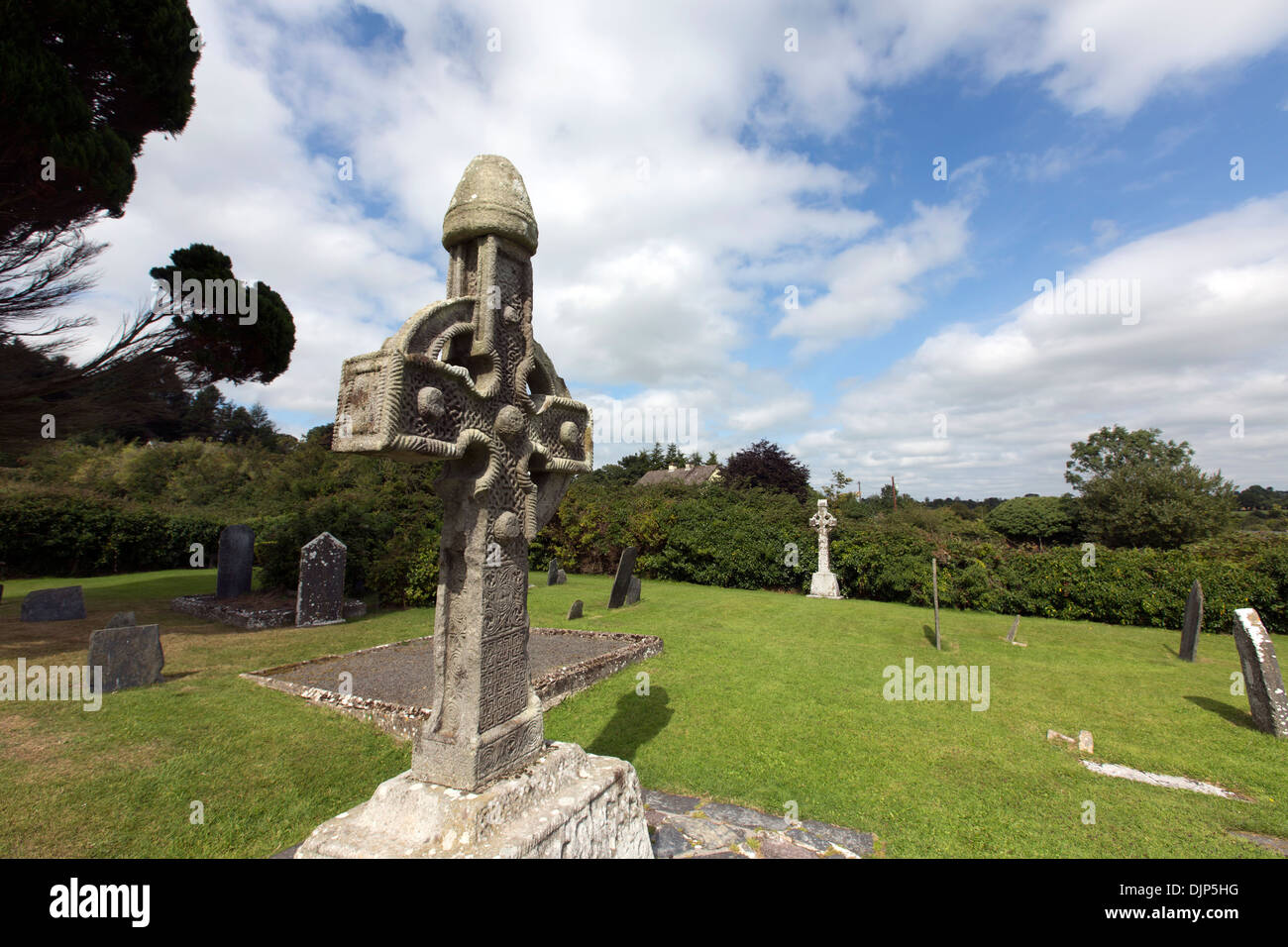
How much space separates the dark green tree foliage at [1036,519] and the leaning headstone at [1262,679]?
2961 centimetres

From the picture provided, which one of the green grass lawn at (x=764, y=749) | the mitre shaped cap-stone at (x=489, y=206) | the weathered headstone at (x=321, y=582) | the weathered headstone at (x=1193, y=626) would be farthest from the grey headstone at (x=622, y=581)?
the mitre shaped cap-stone at (x=489, y=206)

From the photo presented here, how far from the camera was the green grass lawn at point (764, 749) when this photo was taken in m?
3.85

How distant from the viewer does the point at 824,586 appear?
15.3m

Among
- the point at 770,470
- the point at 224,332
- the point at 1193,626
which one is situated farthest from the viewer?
the point at 770,470

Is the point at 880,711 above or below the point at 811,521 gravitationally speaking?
below

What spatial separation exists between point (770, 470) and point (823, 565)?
668 inches

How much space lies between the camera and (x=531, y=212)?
3068 mm

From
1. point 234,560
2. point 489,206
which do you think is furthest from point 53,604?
point 489,206

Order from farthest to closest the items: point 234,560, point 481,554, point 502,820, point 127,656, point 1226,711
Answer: point 234,560
point 1226,711
point 127,656
point 481,554
point 502,820

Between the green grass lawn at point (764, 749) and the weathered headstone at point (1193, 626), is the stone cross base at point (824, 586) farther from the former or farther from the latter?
the weathered headstone at point (1193, 626)

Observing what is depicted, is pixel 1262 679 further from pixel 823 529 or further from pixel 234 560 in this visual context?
pixel 234 560
